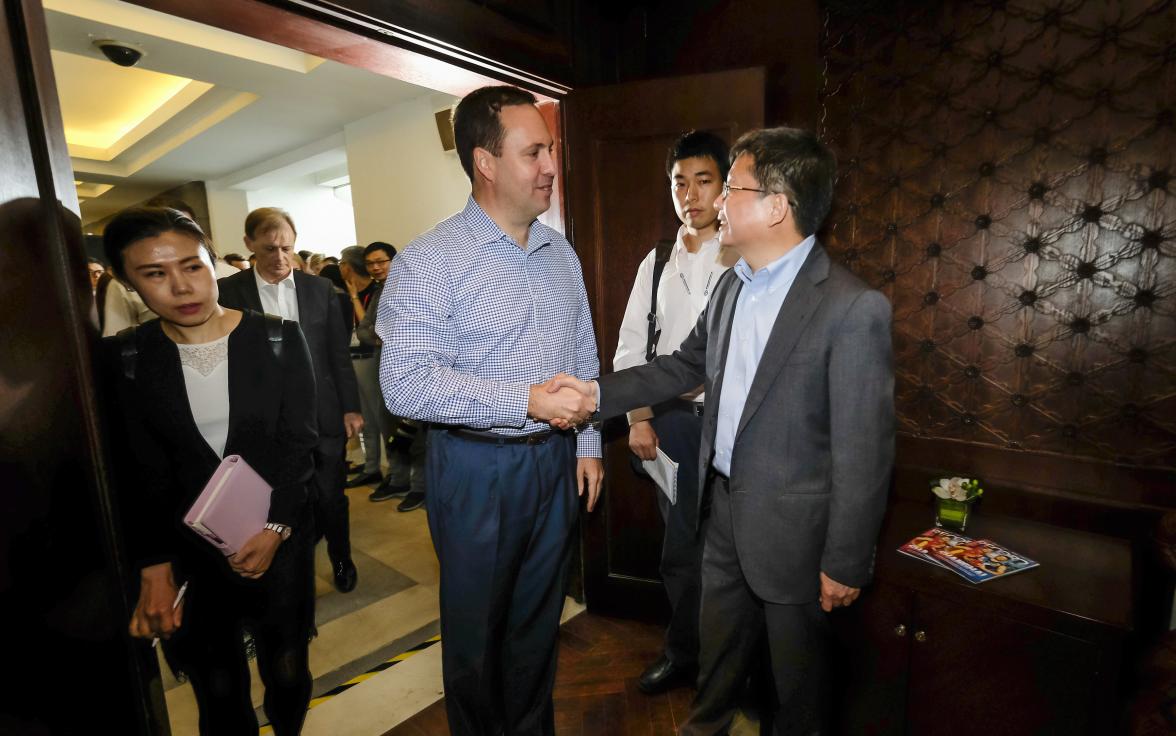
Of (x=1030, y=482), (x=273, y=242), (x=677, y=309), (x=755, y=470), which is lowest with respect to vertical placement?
(x=1030, y=482)

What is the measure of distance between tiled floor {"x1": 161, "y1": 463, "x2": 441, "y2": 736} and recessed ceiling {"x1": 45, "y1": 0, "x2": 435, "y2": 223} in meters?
3.79

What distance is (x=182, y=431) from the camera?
1.57 m

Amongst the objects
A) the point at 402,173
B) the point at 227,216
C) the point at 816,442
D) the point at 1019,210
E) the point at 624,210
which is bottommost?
the point at 816,442

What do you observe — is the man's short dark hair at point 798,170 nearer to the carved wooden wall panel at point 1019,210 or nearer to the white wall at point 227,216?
the carved wooden wall panel at point 1019,210

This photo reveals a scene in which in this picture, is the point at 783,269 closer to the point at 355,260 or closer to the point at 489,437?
the point at 489,437

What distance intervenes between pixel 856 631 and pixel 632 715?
928mm

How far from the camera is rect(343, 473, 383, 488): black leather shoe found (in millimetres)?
5082

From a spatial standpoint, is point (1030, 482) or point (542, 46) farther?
point (542, 46)

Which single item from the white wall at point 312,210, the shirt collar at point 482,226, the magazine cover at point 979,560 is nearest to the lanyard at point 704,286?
the shirt collar at point 482,226

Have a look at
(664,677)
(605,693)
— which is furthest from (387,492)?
(664,677)

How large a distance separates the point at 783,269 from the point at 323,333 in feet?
8.61

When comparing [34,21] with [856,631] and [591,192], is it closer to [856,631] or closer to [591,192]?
[591,192]

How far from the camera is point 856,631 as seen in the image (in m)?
1.97

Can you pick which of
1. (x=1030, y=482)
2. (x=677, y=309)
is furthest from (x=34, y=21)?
(x=1030, y=482)
